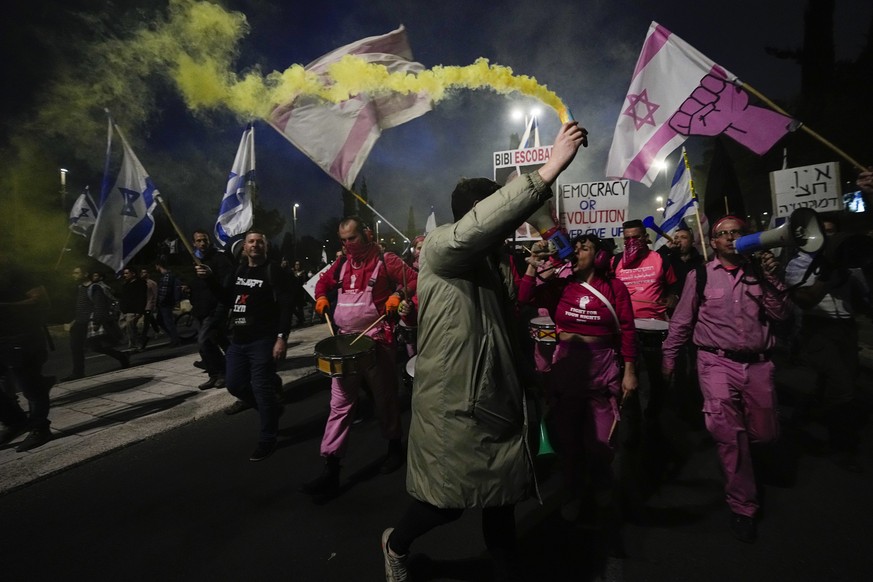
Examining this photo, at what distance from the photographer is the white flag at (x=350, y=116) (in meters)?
4.00

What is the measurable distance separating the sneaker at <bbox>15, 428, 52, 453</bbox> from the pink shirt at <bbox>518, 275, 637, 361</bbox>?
17.5ft

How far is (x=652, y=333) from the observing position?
4.32 metres

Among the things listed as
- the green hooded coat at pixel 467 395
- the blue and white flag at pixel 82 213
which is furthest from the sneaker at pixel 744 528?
the blue and white flag at pixel 82 213

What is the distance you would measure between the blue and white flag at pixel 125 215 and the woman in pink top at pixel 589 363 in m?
4.62

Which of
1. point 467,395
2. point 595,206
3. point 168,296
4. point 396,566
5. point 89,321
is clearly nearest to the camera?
point 467,395

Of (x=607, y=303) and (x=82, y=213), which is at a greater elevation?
(x=82, y=213)

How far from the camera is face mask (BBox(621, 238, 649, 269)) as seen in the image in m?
5.05

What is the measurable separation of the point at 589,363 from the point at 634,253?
2.56 meters

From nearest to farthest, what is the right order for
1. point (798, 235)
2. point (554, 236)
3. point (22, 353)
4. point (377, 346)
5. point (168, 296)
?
point (798, 235), point (554, 236), point (377, 346), point (22, 353), point (168, 296)

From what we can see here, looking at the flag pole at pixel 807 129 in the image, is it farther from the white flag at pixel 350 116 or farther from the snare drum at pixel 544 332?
the white flag at pixel 350 116

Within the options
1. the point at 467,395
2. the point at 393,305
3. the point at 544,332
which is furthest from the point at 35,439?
the point at 544,332

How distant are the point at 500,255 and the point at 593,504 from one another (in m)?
2.23

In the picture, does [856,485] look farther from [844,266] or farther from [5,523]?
[5,523]

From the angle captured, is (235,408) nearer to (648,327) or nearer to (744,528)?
(648,327)
